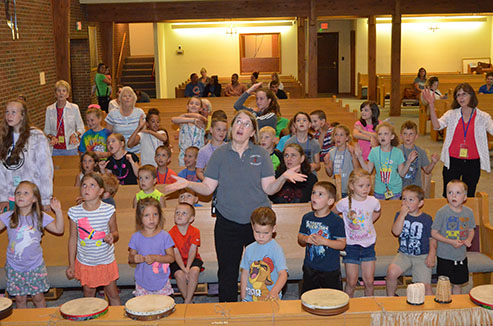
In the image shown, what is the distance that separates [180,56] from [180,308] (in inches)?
706

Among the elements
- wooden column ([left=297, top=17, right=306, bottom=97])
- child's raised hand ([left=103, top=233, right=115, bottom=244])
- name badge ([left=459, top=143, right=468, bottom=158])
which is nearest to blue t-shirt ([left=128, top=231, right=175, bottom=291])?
child's raised hand ([left=103, top=233, right=115, bottom=244])

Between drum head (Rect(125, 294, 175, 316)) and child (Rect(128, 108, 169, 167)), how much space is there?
11.8 ft

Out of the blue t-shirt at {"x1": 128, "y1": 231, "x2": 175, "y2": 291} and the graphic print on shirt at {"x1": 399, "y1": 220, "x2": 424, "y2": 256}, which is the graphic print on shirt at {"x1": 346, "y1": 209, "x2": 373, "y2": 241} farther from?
the blue t-shirt at {"x1": 128, "y1": 231, "x2": 175, "y2": 291}

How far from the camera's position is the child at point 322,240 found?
4445 millimetres

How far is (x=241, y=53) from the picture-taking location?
833 inches

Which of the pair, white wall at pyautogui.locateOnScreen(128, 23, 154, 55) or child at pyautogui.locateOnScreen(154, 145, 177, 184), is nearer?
child at pyautogui.locateOnScreen(154, 145, 177, 184)

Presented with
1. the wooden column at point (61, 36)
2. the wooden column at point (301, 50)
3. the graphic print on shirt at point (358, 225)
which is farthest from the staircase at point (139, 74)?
the graphic print on shirt at point (358, 225)

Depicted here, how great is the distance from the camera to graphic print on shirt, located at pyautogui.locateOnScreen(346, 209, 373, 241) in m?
4.89

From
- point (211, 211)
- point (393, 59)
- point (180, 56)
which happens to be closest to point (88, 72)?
point (180, 56)

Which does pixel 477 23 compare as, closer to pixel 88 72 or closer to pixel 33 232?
pixel 88 72

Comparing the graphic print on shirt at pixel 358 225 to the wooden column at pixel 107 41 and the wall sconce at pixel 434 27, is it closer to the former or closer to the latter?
the wooden column at pixel 107 41

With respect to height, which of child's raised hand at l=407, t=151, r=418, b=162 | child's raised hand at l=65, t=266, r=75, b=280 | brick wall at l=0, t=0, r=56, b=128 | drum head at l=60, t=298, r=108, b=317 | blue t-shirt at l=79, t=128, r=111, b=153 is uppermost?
brick wall at l=0, t=0, r=56, b=128

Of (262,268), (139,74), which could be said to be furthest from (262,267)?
(139,74)

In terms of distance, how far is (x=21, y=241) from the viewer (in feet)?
15.5
